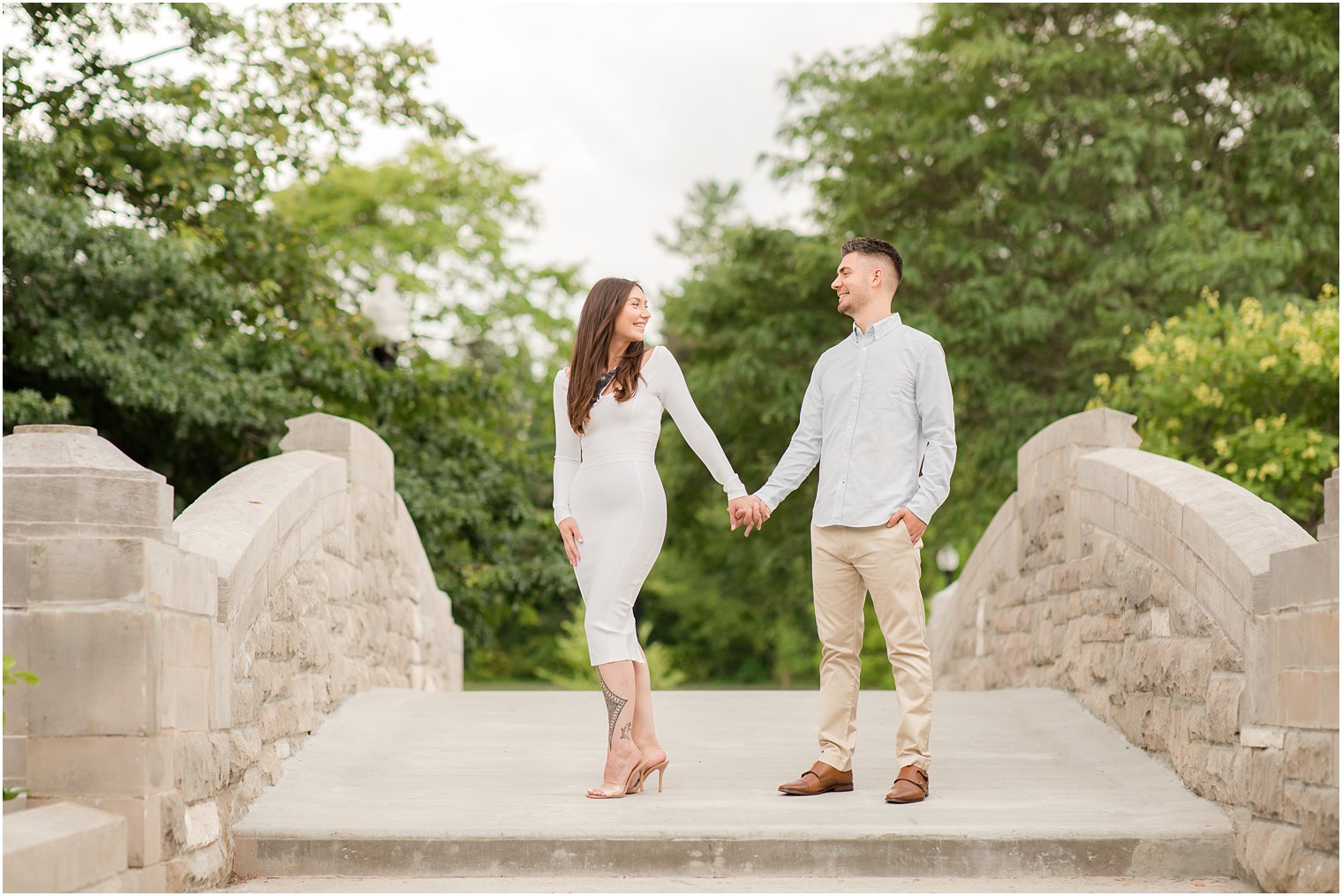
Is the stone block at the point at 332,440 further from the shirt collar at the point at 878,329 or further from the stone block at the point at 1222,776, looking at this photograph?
the stone block at the point at 1222,776

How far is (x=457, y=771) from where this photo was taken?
5.41 meters

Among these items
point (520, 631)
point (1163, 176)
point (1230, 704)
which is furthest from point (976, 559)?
point (520, 631)

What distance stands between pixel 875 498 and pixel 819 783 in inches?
40.2

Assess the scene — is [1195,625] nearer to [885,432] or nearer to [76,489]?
[885,432]

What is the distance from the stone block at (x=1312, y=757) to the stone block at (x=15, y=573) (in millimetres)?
3521

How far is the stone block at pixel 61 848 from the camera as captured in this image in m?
3.10

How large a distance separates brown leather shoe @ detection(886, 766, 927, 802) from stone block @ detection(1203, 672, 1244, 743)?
97cm

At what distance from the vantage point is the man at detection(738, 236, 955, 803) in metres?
4.67

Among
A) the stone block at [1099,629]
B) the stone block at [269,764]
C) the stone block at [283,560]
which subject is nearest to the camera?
the stone block at [269,764]

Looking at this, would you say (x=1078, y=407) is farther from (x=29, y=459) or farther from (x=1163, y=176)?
(x=29, y=459)

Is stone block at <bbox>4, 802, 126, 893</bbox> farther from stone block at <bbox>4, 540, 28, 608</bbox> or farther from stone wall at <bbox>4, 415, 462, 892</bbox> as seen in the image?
stone block at <bbox>4, 540, 28, 608</bbox>

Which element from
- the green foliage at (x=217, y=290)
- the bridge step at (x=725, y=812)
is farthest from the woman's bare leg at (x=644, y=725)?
the green foliage at (x=217, y=290)

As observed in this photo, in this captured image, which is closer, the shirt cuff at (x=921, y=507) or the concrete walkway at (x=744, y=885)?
the concrete walkway at (x=744, y=885)

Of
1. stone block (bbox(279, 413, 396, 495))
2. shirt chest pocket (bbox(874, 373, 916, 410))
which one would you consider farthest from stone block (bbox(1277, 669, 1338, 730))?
stone block (bbox(279, 413, 396, 495))
